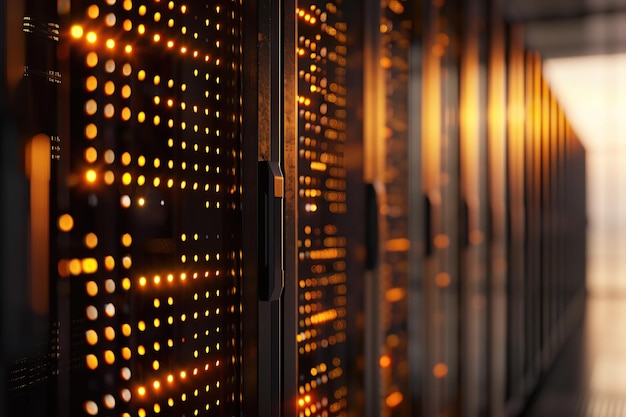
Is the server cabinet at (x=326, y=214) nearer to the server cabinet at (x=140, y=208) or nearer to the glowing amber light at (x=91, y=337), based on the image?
the server cabinet at (x=140, y=208)

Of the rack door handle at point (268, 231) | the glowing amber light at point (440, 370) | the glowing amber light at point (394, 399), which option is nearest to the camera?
the rack door handle at point (268, 231)

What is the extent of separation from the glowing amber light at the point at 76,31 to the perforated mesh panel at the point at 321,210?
67cm

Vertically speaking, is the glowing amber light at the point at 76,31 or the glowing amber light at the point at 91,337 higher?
the glowing amber light at the point at 76,31

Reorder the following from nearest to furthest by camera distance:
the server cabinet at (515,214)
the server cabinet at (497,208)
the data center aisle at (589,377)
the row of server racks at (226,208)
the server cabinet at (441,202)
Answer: the row of server racks at (226,208) → the server cabinet at (441,202) → the server cabinet at (497,208) → the server cabinet at (515,214) → the data center aisle at (589,377)

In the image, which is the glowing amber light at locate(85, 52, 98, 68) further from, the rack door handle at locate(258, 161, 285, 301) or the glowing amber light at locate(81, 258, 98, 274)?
the rack door handle at locate(258, 161, 285, 301)

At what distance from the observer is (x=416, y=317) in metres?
2.07

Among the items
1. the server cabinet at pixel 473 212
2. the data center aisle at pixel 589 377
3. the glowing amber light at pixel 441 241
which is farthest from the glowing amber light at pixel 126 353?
the data center aisle at pixel 589 377

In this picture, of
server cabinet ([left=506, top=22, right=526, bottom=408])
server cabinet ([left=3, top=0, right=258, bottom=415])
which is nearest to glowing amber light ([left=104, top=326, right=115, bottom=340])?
server cabinet ([left=3, top=0, right=258, bottom=415])

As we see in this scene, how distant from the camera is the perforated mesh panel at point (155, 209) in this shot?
0.85m

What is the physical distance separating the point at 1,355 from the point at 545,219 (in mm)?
4701

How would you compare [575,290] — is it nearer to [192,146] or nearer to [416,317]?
[416,317]

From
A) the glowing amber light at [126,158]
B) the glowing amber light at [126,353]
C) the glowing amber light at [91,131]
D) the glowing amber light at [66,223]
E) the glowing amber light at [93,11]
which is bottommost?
the glowing amber light at [126,353]

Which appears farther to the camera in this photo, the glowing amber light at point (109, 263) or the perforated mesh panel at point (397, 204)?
the perforated mesh panel at point (397, 204)


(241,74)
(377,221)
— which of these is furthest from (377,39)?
(241,74)
